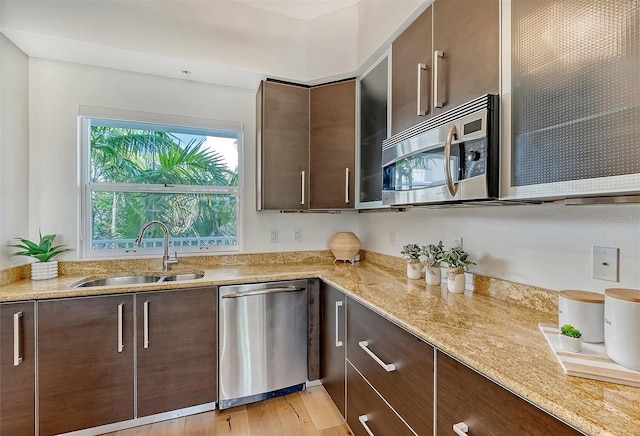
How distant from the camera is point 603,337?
877mm

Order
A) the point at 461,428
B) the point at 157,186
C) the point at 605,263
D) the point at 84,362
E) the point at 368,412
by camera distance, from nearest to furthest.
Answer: the point at 461,428, the point at 605,263, the point at 368,412, the point at 84,362, the point at 157,186

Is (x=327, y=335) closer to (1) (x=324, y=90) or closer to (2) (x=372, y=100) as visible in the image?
(2) (x=372, y=100)

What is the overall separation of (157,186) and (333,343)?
1.74 meters

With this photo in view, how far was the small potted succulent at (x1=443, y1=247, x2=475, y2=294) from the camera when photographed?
151cm

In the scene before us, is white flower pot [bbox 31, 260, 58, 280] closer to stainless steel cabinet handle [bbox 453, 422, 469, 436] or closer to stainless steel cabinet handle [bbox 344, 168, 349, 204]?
stainless steel cabinet handle [bbox 344, 168, 349, 204]

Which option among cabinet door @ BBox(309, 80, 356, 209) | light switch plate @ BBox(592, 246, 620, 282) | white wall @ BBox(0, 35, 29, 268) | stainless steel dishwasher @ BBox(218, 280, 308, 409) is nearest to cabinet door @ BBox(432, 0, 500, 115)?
light switch plate @ BBox(592, 246, 620, 282)

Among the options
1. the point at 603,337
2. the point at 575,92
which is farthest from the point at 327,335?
the point at 575,92

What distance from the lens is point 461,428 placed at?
2.82 ft

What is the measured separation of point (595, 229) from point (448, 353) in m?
0.72

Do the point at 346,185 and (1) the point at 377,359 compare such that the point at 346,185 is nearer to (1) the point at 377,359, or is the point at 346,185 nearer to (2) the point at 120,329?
(1) the point at 377,359

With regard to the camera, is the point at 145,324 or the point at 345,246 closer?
the point at 145,324

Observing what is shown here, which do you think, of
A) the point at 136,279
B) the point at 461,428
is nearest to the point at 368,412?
the point at 461,428

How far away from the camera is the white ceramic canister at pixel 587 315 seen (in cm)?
88

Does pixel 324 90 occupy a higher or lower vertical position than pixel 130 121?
higher
